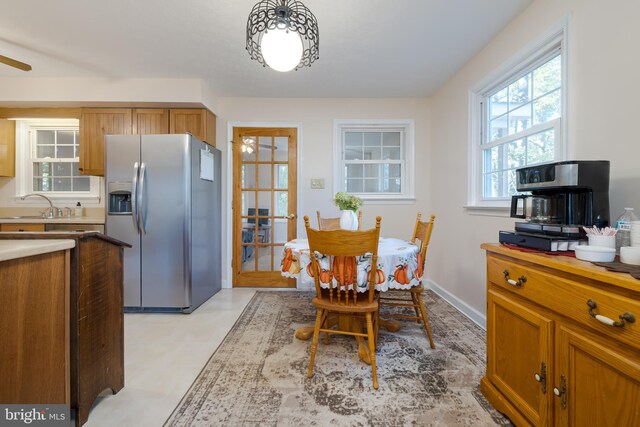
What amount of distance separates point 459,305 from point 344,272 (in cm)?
188

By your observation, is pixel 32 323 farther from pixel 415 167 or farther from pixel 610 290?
pixel 415 167

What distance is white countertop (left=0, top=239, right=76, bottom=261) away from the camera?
3.19ft

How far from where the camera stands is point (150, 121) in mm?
3326

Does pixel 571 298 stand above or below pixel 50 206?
below

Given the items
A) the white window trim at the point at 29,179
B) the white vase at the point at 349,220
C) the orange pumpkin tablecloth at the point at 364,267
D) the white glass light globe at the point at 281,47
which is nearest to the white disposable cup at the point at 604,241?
the orange pumpkin tablecloth at the point at 364,267

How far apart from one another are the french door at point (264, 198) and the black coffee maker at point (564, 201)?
8.95ft

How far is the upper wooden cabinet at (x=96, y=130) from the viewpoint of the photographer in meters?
3.29

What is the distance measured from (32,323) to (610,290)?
7.11 feet

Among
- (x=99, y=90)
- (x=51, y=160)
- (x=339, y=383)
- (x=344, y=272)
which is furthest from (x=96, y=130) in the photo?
(x=339, y=383)

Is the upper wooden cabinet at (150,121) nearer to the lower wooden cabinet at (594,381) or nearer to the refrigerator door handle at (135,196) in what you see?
the refrigerator door handle at (135,196)

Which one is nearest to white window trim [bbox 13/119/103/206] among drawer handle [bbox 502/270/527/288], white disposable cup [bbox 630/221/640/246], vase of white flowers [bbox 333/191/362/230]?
vase of white flowers [bbox 333/191/362/230]

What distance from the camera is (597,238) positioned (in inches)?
43.9

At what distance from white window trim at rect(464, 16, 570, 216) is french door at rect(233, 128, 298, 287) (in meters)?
2.08

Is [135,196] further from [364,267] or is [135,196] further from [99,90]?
[364,267]
